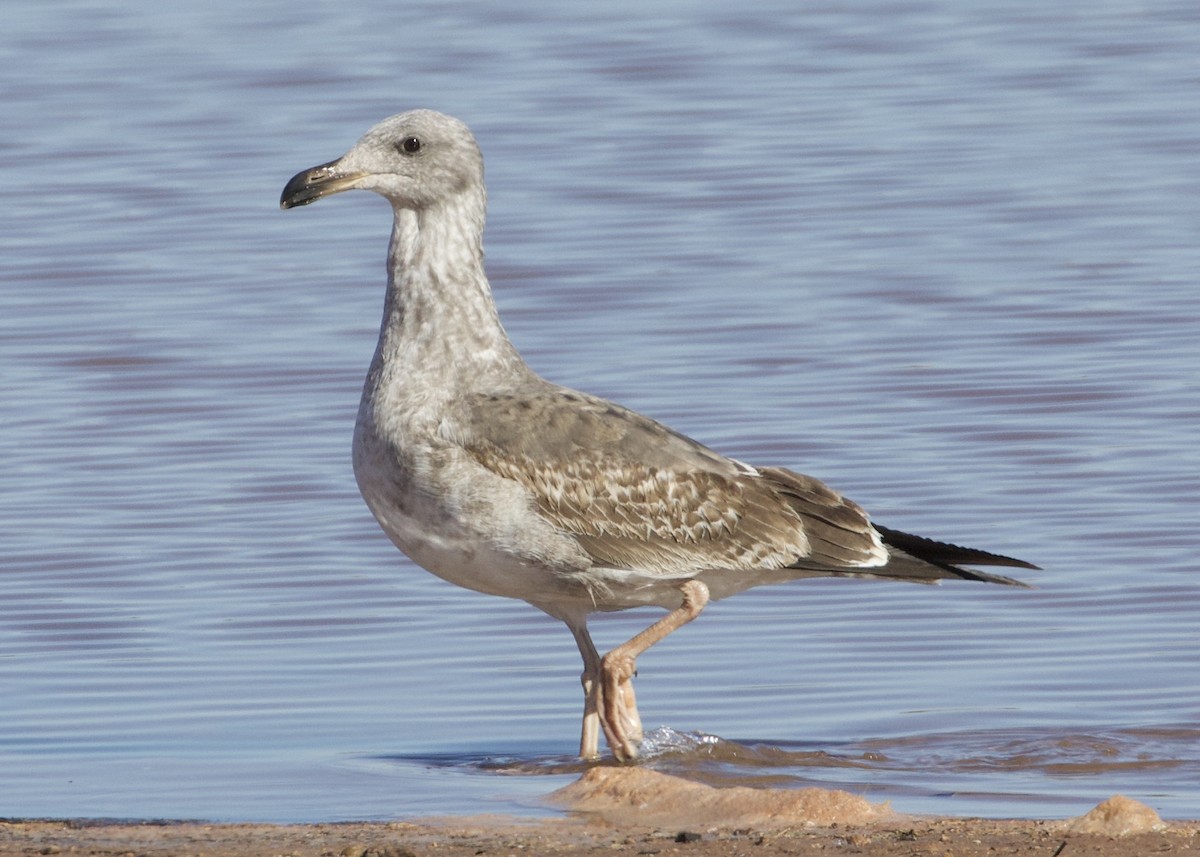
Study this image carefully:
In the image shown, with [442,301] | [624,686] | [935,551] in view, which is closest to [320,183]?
[442,301]

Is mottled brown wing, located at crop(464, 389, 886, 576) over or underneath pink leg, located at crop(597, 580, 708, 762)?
over

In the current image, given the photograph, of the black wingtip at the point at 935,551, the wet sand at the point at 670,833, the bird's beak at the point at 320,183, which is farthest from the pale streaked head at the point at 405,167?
the wet sand at the point at 670,833

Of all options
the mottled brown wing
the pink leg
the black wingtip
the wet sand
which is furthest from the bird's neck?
the wet sand

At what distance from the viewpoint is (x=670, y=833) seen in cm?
687

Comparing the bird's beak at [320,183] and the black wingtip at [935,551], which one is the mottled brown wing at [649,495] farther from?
the bird's beak at [320,183]

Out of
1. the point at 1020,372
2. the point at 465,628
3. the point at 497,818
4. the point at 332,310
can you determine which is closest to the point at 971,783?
the point at 497,818

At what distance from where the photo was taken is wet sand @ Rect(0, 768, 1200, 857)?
6477 mm

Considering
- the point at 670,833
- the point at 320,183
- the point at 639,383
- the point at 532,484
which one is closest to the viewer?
the point at 670,833

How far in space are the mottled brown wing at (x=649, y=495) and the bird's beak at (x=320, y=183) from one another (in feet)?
2.93

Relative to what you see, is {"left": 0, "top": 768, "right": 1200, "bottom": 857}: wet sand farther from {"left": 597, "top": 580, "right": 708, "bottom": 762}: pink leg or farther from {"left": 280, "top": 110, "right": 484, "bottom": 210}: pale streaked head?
{"left": 280, "top": 110, "right": 484, "bottom": 210}: pale streaked head

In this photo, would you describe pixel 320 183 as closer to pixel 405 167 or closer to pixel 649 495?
pixel 405 167

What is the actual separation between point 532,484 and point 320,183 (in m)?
1.28

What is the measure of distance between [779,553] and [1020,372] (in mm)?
5409

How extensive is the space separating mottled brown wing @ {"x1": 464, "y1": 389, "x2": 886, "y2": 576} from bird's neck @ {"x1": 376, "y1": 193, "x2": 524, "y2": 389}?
0.23 metres
